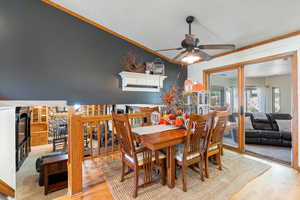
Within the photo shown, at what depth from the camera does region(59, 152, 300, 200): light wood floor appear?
5.64 feet

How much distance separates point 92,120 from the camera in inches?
84.4

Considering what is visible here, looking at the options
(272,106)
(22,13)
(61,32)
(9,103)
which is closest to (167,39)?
(61,32)

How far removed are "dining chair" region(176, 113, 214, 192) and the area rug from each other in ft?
0.46

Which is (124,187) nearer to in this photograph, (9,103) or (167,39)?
(9,103)

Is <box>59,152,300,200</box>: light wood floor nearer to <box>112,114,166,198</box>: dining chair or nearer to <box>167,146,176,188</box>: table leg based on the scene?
<box>112,114,166,198</box>: dining chair

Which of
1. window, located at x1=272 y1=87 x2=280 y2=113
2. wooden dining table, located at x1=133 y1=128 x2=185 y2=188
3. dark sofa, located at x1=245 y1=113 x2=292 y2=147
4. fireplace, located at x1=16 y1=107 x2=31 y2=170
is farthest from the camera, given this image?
window, located at x1=272 y1=87 x2=280 y2=113

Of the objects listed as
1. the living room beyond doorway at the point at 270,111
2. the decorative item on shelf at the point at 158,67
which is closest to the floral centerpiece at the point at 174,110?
the decorative item on shelf at the point at 158,67

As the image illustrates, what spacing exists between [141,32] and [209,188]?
336 centimetres

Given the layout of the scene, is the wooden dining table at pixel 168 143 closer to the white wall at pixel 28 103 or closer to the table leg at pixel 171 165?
A: the table leg at pixel 171 165

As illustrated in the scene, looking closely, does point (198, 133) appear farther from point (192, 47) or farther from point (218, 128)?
point (192, 47)

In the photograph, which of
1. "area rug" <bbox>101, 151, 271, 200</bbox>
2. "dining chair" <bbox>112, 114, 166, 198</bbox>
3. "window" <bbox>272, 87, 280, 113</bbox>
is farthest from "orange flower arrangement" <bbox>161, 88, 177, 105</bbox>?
"window" <bbox>272, 87, 280, 113</bbox>

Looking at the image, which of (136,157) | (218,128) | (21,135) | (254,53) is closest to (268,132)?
(254,53)

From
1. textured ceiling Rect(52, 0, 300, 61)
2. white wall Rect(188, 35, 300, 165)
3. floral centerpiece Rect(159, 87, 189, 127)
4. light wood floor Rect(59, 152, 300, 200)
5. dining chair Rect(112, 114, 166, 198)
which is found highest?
textured ceiling Rect(52, 0, 300, 61)

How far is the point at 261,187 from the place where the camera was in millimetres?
1931
